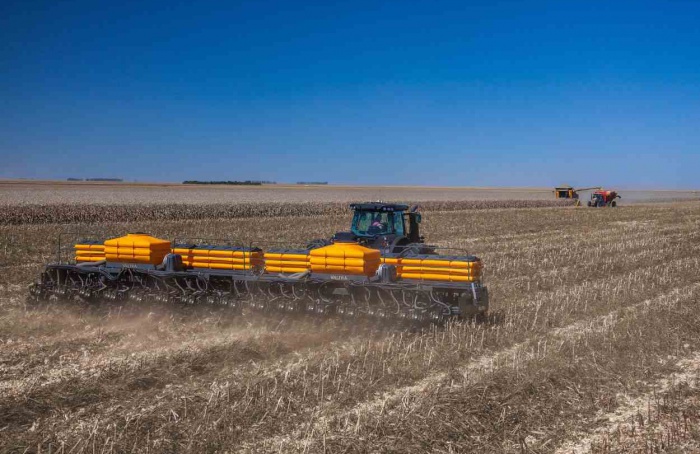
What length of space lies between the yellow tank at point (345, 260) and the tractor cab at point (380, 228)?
3.44 feet

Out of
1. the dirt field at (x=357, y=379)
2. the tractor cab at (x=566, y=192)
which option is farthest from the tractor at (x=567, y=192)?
the dirt field at (x=357, y=379)

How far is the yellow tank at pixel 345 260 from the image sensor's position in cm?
1116

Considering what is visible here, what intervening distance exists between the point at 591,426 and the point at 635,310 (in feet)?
20.6

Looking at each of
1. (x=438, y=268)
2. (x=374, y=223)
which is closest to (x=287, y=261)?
(x=374, y=223)

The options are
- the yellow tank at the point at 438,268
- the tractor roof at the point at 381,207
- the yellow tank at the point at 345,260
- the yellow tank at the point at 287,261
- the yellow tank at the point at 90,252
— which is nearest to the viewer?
the yellow tank at the point at 438,268

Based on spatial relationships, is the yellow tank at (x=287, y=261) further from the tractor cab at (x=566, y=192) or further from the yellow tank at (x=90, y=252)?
the tractor cab at (x=566, y=192)

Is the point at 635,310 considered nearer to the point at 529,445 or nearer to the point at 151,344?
the point at 529,445

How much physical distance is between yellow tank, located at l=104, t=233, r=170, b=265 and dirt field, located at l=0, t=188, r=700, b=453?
3.74 ft

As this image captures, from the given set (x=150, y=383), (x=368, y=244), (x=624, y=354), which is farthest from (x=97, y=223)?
(x=624, y=354)

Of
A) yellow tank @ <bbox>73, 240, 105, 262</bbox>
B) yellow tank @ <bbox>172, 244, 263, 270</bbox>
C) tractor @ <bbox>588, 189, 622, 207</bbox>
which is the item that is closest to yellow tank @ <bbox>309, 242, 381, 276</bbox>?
yellow tank @ <bbox>172, 244, 263, 270</bbox>

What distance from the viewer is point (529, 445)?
237 inches

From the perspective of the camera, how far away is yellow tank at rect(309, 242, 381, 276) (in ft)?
36.6

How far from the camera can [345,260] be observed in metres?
11.3

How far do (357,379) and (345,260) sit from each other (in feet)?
12.4
